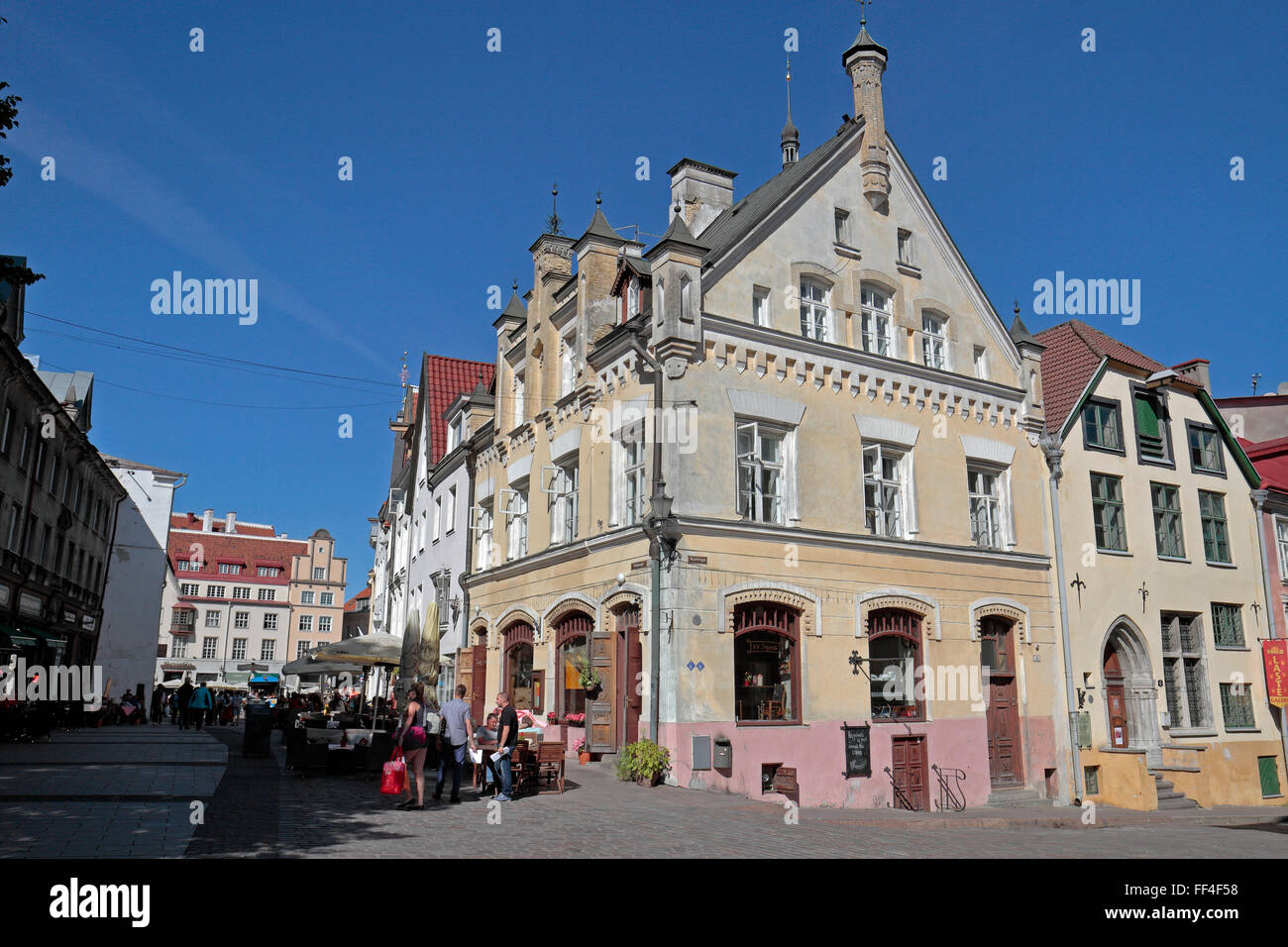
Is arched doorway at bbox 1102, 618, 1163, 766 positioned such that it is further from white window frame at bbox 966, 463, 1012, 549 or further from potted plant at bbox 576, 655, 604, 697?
potted plant at bbox 576, 655, 604, 697

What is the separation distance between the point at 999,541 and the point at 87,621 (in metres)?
36.4

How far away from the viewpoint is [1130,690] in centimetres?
2553

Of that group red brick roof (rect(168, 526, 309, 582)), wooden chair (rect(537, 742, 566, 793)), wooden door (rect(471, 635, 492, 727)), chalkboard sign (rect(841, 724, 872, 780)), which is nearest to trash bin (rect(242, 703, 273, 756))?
wooden door (rect(471, 635, 492, 727))

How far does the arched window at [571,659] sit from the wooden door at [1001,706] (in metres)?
9.49

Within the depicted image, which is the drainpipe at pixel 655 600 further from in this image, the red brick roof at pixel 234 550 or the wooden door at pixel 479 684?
the red brick roof at pixel 234 550

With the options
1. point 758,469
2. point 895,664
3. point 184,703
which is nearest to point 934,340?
point 758,469

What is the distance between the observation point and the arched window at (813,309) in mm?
21516

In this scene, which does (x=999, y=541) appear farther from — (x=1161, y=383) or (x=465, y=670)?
(x=465, y=670)

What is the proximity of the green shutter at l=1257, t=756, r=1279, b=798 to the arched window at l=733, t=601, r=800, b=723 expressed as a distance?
17051mm

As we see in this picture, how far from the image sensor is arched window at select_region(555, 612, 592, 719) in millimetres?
20984

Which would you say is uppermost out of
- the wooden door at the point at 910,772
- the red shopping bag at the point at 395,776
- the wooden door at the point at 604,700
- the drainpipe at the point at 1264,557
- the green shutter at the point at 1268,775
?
the drainpipe at the point at 1264,557

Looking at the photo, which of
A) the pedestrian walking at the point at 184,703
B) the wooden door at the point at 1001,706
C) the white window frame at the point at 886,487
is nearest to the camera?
the white window frame at the point at 886,487

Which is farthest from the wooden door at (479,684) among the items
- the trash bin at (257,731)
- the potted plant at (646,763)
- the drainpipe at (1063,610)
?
the drainpipe at (1063,610)
